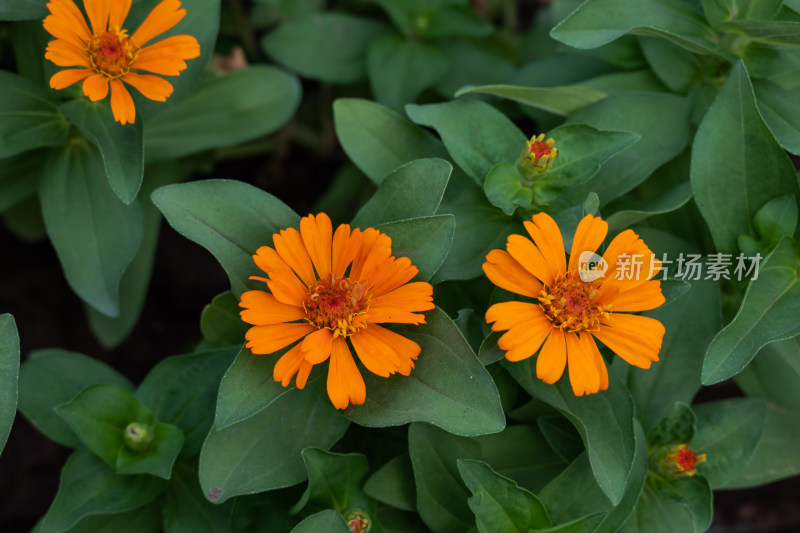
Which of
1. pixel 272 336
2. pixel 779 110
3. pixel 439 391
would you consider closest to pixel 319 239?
pixel 272 336

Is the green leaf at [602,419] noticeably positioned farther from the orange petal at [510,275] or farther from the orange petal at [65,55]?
the orange petal at [65,55]

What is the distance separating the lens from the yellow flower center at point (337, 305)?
912 mm

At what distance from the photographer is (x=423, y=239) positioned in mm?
960

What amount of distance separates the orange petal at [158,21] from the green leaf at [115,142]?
0.12 metres

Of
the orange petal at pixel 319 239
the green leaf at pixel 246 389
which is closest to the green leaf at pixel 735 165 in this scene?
the orange petal at pixel 319 239

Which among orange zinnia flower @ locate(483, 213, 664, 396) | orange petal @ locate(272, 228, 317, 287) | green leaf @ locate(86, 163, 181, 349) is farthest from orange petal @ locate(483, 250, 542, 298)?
green leaf @ locate(86, 163, 181, 349)

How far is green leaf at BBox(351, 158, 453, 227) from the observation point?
100 cm

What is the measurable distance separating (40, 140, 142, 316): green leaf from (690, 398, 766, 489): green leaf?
0.94 m

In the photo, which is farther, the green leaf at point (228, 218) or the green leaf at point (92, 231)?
the green leaf at point (92, 231)

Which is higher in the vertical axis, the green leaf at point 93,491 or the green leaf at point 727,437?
the green leaf at point 727,437

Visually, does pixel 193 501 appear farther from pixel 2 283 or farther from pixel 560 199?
pixel 2 283

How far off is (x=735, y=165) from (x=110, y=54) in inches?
35.9

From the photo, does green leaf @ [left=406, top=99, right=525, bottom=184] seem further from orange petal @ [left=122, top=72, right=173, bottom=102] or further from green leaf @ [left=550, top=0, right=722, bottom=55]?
orange petal @ [left=122, top=72, right=173, bottom=102]

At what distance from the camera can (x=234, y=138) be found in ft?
4.62
